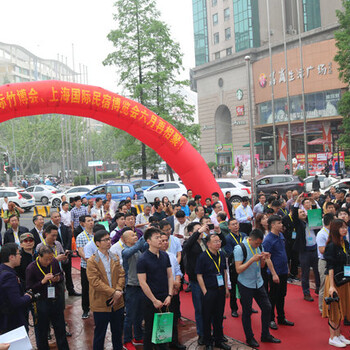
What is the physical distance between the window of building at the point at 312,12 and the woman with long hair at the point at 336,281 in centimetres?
4920

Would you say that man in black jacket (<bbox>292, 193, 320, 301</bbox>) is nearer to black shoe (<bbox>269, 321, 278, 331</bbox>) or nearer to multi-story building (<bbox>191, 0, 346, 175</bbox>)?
black shoe (<bbox>269, 321, 278, 331</bbox>)

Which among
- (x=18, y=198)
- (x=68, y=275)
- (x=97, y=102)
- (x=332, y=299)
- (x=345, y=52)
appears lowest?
(x=68, y=275)

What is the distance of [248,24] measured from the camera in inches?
1900

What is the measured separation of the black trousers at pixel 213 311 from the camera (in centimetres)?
564

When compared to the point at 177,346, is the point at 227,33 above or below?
above

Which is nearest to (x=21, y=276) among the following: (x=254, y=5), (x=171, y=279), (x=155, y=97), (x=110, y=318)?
(x=110, y=318)

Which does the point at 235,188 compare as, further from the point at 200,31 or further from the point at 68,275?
the point at 200,31

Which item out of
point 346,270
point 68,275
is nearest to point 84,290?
point 68,275

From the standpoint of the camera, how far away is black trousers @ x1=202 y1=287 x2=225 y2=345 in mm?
5641

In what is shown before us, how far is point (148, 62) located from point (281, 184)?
1131 centimetres

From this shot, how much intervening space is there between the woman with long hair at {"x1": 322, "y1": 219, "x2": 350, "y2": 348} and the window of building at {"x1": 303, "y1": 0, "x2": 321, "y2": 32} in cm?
4920

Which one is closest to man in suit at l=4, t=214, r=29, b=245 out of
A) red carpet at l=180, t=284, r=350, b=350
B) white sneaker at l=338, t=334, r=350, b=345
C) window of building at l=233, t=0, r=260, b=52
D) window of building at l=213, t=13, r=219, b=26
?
red carpet at l=180, t=284, r=350, b=350

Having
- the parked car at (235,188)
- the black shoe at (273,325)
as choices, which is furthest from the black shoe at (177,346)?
the parked car at (235,188)

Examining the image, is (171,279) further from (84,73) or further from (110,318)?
(84,73)
